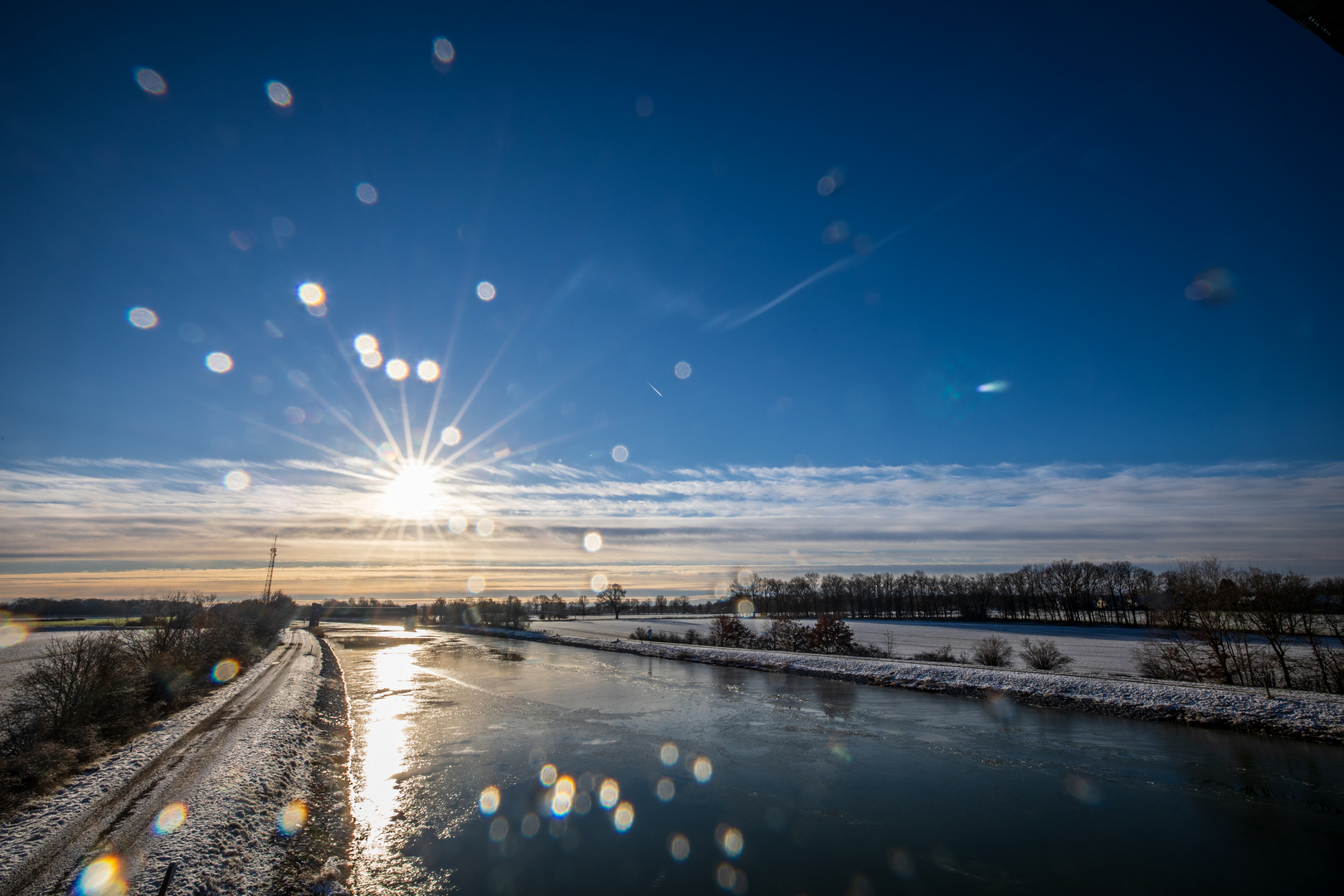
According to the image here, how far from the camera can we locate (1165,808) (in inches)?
493

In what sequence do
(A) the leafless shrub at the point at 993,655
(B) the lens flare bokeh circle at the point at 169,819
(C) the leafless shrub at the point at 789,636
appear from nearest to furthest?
(B) the lens flare bokeh circle at the point at 169,819, (A) the leafless shrub at the point at 993,655, (C) the leafless shrub at the point at 789,636

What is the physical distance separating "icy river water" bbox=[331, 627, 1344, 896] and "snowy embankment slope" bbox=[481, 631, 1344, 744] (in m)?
1.28

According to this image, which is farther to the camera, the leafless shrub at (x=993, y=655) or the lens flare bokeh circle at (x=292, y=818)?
the leafless shrub at (x=993, y=655)

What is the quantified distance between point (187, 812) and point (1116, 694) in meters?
31.5

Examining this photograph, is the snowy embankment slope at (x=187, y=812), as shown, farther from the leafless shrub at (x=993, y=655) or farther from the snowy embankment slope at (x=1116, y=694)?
the leafless shrub at (x=993, y=655)

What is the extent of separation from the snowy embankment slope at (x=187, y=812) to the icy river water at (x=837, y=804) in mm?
1809

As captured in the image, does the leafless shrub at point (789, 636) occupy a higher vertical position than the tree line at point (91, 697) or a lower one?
lower

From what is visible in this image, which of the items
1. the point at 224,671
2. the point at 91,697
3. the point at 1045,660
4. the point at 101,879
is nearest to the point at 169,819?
the point at 101,879

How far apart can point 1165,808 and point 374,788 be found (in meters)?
18.9

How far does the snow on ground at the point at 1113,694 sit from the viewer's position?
1931cm

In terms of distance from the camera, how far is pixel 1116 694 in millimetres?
23812

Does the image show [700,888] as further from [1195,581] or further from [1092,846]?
[1195,581]

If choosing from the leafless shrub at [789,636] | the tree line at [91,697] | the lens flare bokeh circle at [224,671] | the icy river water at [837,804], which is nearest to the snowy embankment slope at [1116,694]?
the icy river water at [837,804]

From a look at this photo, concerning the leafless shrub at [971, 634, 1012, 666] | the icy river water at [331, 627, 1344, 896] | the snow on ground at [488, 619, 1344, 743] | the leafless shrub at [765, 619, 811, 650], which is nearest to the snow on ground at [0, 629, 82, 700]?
the icy river water at [331, 627, 1344, 896]
